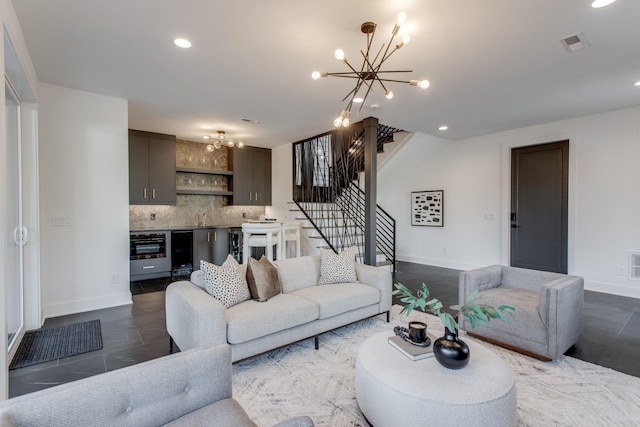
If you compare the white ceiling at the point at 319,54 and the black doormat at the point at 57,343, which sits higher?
the white ceiling at the point at 319,54

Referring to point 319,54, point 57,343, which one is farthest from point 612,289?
point 57,343

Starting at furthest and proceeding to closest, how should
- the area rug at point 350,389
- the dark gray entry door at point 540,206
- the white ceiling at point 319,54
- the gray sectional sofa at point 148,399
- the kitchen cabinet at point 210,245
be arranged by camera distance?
the kitchen cabinet at point 210,245 → the dark gray entry door at point 540,206 → the white ceiling at point 319,54 → the area rug at point 350,389 → the gray sectional sofa at point 148,399

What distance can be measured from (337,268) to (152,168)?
412 centimetres

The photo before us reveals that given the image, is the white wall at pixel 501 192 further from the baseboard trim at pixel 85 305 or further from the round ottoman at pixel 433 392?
the round ottoman at pixel 433 392

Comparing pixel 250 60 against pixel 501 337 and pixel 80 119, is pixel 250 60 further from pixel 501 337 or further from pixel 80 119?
pixel 501 337

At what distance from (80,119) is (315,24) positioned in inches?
126

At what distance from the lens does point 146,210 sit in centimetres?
600

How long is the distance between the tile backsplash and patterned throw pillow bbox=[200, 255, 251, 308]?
13.4 feet

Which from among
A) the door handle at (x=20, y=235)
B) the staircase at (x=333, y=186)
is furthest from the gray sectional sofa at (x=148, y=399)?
the staircase at (x=333, y=186)

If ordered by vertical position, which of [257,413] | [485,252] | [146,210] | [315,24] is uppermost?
[315,24]

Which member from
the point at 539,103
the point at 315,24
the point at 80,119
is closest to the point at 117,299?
the point at 80,119

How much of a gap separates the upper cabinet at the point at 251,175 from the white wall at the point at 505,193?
261 centimetres

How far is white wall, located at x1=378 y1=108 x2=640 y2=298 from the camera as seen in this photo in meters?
4.53

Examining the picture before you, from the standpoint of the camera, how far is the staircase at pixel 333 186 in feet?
19.7
